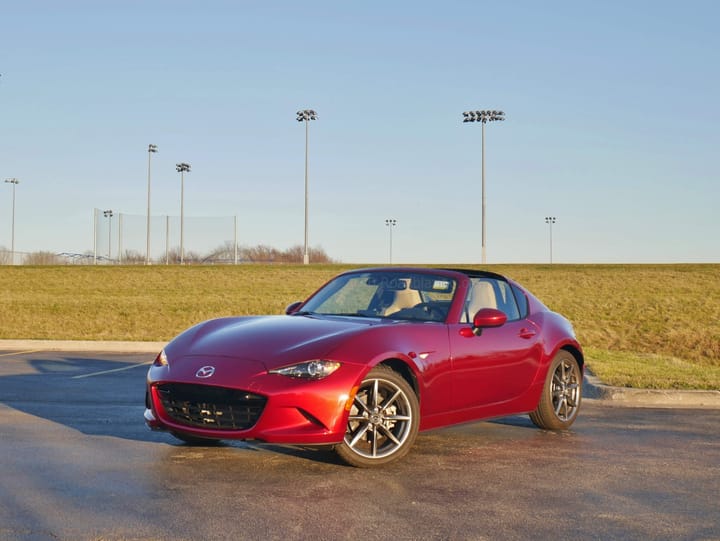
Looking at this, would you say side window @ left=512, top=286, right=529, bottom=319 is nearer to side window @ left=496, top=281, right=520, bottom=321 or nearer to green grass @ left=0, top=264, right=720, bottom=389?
side window @ left=496, top=281, right=520, bottom=321

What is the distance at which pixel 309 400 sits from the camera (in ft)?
20.7

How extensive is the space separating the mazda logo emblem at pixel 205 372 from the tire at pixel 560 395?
129 inches

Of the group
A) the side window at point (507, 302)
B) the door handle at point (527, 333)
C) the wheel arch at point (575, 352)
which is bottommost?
the wheel arch at point (575, 352)

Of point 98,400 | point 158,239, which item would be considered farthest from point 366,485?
point 158,239

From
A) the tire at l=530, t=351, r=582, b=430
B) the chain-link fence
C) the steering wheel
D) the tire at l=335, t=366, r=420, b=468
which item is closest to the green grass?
the tire at l=530, t=351, r=582, b=430

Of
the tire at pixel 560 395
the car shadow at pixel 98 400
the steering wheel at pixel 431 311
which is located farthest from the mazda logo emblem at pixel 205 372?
the tire at pixel 560 395

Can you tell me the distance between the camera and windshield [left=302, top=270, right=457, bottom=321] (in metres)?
7.84

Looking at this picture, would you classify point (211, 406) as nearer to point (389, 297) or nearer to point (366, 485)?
point (366, 485)

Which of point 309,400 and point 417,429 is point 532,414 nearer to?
point 417,429

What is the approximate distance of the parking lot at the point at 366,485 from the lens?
496 cm

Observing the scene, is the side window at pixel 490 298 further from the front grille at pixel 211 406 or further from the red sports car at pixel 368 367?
the front grille at pixel 211 406

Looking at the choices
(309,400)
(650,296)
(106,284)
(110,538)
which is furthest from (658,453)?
(106,284)

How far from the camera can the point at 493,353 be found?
7.76m

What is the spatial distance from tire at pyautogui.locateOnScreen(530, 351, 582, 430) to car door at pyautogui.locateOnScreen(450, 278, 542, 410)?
1.08 feet
